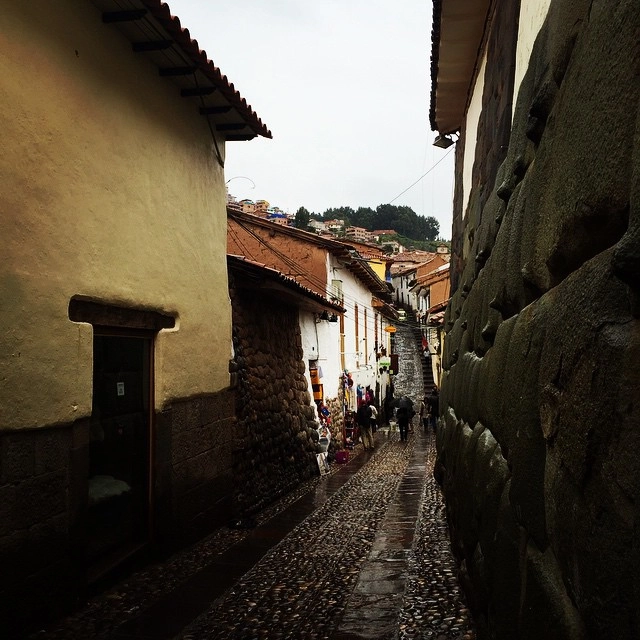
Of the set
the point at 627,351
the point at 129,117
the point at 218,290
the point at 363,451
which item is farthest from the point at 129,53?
the point at 363,451

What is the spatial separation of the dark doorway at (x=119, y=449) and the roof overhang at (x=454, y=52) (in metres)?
4.20

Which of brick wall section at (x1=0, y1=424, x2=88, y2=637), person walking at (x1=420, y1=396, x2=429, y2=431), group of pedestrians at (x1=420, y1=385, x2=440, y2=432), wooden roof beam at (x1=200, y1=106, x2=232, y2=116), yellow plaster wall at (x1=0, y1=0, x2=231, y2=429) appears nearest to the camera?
brick wall section at (x1=0, y1=424, x2=88, y2=637)

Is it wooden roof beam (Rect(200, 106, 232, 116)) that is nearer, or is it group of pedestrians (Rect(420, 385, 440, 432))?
wooden roof beam (Rect(200, 106, 232, 116))

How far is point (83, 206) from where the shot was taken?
5195 mm

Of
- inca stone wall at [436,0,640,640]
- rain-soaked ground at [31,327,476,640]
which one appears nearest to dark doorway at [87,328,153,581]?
rain-soaked ground at [31,327,476,640]

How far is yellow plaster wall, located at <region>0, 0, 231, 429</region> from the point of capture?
175 inches

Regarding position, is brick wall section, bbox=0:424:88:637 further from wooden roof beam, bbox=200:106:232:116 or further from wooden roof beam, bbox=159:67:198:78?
wooden roof beam, bbox=200:106:232:116

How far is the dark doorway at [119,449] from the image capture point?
A: 18.5 ft

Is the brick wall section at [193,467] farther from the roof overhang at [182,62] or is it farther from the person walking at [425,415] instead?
the person walking at [425,415]

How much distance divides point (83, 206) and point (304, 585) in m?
3.59

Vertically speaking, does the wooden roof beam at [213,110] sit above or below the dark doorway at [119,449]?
above

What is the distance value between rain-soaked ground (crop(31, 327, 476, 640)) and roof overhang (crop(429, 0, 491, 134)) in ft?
16.8

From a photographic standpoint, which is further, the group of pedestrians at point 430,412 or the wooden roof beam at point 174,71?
the group of pedestrians at point 430,412

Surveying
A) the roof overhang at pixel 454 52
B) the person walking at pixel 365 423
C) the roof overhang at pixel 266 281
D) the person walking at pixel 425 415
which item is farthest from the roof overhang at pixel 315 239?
the roof overhang at pixel 454 52
